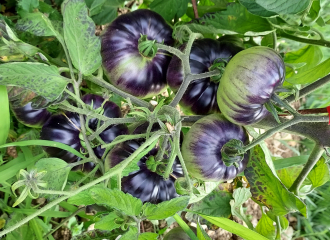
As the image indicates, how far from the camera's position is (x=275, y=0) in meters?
0.51

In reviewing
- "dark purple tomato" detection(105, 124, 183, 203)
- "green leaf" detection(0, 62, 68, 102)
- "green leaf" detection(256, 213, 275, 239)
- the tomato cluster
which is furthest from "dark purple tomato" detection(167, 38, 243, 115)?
"green leaf" detection(256, 213, 275, 239)

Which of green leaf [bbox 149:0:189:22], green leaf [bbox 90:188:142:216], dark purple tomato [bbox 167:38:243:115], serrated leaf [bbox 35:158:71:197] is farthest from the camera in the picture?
green leaf [bbox 149:0:189:22]

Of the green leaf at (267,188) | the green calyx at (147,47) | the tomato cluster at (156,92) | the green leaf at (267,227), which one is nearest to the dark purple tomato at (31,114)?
the tomato cluster at (156,92)

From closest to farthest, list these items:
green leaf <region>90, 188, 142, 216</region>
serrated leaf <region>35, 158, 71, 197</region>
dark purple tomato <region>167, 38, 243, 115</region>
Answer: green leaf <region>90, 188, 142, 216</region> → serrated leaf <region>35, 158, 71, 197</region> → dark purple tomato <region>167, 38, 243, 115</region>

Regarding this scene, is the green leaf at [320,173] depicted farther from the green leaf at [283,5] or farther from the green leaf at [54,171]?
the green leaf at [54,171]

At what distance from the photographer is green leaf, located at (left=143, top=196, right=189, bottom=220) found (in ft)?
1.56

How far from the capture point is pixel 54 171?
0.56 m

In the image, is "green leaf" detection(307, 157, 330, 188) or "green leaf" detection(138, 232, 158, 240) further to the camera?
"green leaf" detection(307, 157, 330, 188)

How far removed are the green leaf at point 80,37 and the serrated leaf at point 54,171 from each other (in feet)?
0.59

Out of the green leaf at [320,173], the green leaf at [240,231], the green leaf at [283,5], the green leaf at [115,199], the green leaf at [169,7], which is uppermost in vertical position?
the green leaf at [283,5]

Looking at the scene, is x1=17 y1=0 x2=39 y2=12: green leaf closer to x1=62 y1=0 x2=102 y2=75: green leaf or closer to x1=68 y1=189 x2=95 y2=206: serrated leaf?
x1=62 y1=0 x2=102 y2=75: green leaf

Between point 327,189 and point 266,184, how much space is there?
1.11 m

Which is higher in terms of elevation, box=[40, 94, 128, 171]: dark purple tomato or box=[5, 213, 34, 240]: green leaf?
box=[40, 94, 128, 171]: dark purple tomato

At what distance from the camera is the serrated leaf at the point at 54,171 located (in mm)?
550
